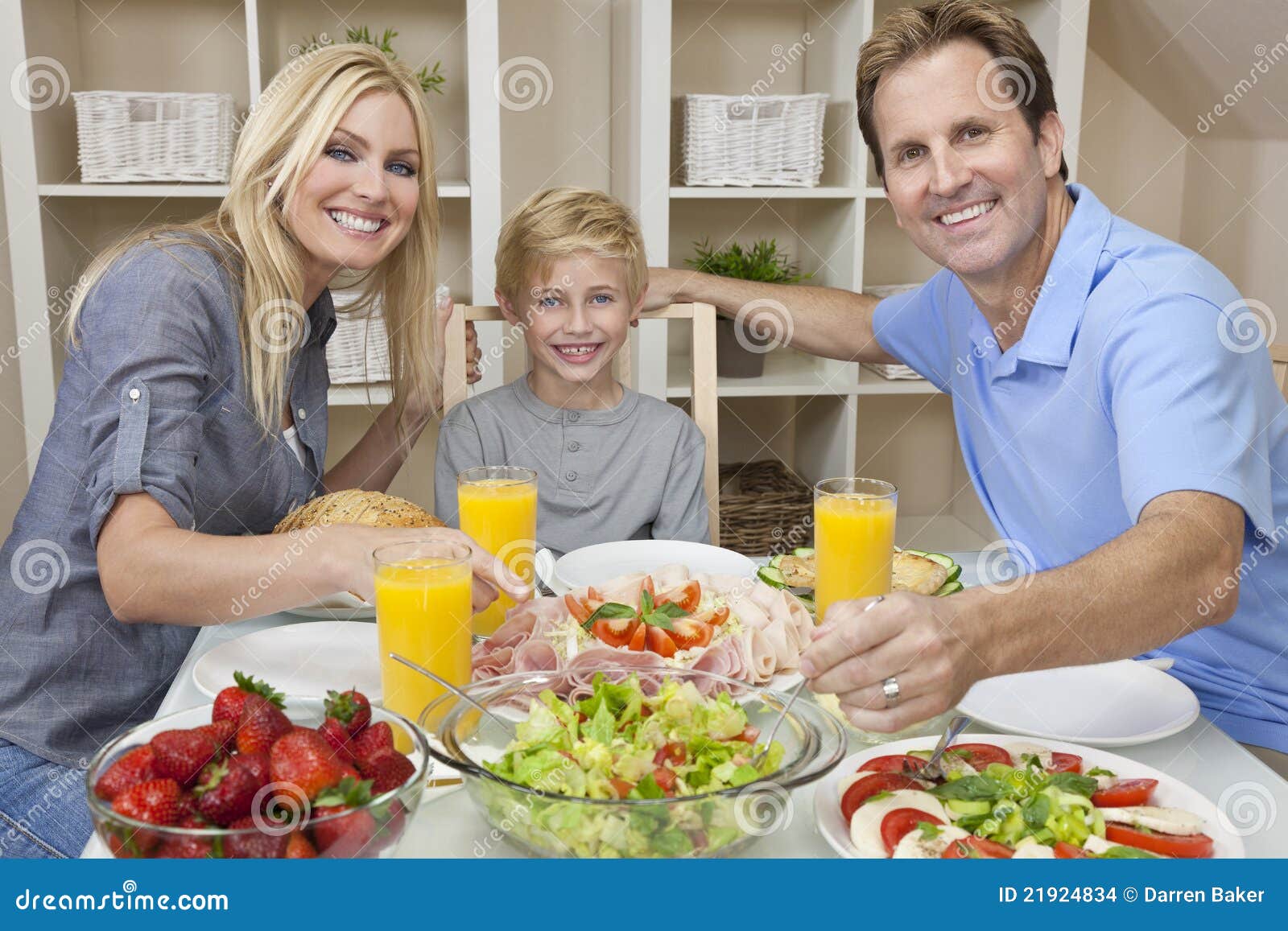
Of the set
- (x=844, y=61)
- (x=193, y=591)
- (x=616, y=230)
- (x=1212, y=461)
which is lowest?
(x=193, y=591)

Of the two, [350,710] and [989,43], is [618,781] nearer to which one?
[350,710]

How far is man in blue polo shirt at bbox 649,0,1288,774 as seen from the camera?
0.92 metres

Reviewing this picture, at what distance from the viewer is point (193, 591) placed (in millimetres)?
1155

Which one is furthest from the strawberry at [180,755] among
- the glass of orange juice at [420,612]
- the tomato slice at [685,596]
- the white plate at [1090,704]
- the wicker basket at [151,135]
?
the wicker basket at [151,135]

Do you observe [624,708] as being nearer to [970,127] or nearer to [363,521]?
[363,521]

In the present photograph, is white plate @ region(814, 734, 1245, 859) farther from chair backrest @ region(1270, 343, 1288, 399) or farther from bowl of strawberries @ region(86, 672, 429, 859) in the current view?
chair backrest @ region(1270, 343, 1288, 399)

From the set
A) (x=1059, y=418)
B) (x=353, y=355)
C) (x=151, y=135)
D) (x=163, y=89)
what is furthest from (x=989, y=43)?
(x=163, y=89)

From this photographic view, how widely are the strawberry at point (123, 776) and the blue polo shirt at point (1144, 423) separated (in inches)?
31.3

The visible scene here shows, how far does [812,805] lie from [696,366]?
1.20m

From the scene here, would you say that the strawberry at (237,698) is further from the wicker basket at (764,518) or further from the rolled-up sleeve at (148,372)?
the wicker basket at (764,518)

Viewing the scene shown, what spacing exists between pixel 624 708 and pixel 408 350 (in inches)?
44.8

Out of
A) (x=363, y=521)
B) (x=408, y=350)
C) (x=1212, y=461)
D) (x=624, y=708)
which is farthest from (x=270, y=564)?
(x=1212, y=461)

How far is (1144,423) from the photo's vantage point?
1.17 metres

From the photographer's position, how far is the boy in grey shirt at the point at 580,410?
1922 millimetres
